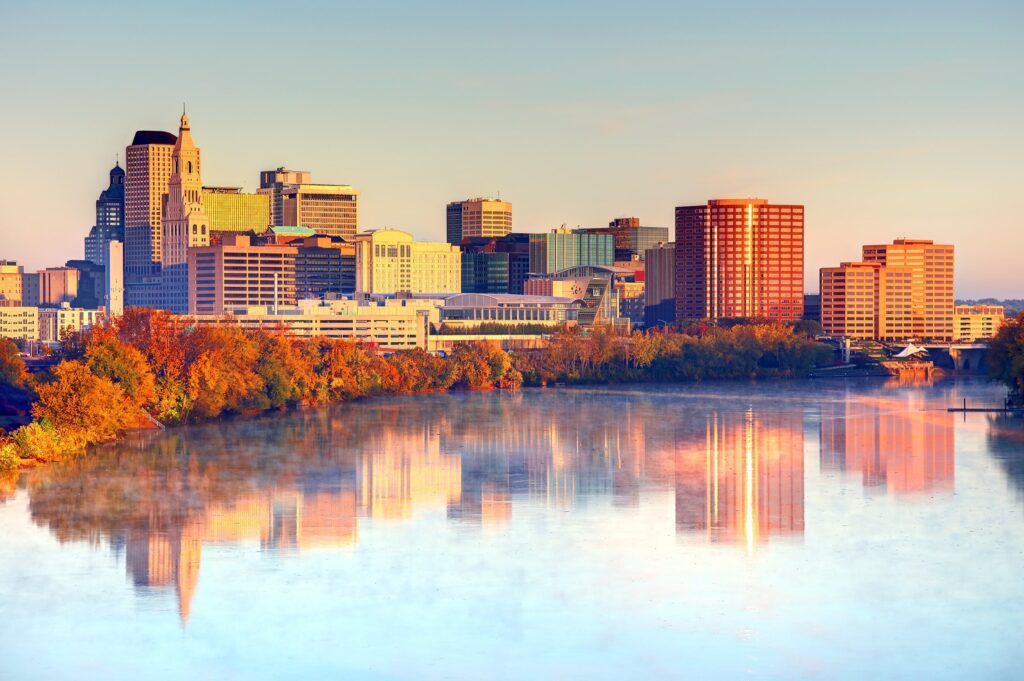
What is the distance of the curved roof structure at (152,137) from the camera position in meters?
160

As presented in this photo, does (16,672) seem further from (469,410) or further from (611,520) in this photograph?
(469,410)

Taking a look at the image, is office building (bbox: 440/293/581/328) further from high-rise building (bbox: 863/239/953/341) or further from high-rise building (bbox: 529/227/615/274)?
high-rise building (bbox: 529/227/615/274)

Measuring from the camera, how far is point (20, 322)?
5157 inches

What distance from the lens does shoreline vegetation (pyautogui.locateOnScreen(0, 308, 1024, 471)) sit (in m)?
43.6

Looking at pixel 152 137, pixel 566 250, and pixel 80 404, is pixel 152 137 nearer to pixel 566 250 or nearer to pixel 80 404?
pixel 566 250

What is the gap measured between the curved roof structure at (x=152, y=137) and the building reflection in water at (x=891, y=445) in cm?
11128

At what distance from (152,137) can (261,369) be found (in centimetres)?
10896

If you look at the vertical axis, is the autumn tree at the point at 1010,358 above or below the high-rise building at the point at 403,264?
below

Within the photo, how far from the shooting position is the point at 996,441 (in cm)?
4584

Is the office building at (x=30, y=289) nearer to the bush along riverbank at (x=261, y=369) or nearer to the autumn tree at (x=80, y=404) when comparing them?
the bush along riverbank at (x=261, y=369)

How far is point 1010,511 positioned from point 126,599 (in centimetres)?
Result: 1849

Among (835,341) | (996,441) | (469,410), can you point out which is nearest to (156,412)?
(469,410)

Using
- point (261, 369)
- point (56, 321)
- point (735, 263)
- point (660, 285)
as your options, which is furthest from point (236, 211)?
point (261, 369)

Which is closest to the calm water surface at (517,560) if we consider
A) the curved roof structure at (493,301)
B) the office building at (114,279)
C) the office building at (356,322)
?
the office building at (356,322)
